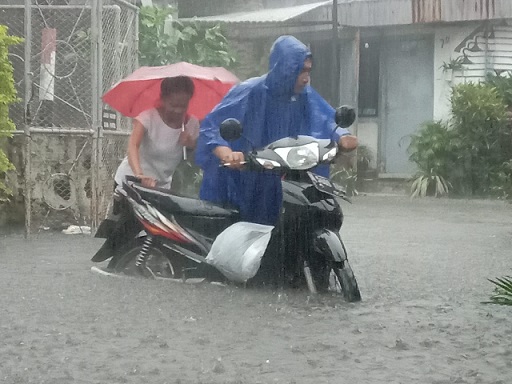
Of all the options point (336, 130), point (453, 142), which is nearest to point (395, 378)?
point (336, 130)

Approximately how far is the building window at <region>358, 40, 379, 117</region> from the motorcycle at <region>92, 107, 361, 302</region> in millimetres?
14072

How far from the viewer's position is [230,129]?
24.8 ft

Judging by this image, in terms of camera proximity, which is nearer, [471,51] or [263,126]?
[263,126]

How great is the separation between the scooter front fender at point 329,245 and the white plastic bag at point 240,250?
44cm

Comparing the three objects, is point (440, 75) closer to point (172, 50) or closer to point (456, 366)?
point (172, 50)

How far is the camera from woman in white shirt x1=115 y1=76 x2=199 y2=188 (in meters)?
9.52

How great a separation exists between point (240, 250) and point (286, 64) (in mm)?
1349

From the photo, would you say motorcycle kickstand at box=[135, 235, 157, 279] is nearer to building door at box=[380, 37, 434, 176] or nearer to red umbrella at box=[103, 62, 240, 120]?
red umbrella at box=[103, 62, 240, 120]

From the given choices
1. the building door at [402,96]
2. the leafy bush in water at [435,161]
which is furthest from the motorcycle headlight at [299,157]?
the building door at [402,96]

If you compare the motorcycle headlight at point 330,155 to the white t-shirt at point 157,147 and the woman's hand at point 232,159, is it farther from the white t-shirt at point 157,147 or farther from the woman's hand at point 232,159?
the white t-shirt at point 157,147

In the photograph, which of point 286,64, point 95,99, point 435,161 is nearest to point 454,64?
point 435,161

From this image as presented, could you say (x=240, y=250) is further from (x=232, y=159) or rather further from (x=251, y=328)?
(x=251, y=328)

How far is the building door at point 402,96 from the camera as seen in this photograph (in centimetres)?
2200

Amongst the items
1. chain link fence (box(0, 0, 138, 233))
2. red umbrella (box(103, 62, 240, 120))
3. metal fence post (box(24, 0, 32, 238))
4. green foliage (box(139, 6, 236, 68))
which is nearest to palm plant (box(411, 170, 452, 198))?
green foliage (box(139, 6, 236, 68))
